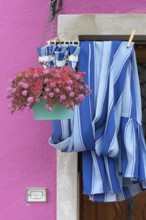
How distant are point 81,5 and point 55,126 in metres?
0.95

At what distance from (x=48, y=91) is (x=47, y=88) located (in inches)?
0.7

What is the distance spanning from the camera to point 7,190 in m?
3.43

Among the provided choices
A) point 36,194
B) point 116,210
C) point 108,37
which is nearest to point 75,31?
point 108,37

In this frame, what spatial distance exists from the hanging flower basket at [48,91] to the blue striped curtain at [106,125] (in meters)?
0.49

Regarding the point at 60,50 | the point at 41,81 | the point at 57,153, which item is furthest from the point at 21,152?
the point at 41,81

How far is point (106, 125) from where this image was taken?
3047 mm

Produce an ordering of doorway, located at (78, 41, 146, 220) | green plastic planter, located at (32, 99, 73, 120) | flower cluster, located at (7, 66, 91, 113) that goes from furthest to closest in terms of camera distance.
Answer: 1. doorway, located at (78, 41, 146, 220)
2. green plastic planter, located at (32, 99, 73, 120)
3. flower cluster, located at (7, 66, 91, 113)

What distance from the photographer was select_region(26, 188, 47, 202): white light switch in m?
3.39

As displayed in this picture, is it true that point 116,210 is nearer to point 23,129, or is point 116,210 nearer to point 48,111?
point 23,129

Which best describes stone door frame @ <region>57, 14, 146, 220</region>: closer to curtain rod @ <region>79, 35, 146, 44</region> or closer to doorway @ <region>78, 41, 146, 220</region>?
curtain rod @ <region>79, 35, 146, 44</region>

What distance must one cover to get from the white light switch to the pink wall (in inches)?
1.4

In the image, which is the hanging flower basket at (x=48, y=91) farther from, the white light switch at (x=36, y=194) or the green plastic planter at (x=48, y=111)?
the white light switch at (x=36, y=194)

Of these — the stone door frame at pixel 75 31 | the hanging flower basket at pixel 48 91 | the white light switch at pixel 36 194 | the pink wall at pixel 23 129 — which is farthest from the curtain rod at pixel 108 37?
the white light switch at pixel 36 194

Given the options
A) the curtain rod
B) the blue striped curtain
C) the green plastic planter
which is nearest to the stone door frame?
the curtain rod
